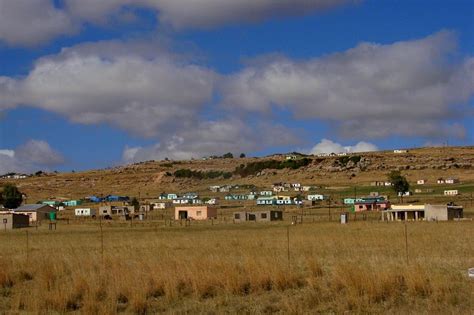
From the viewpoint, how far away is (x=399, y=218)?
85750 mm

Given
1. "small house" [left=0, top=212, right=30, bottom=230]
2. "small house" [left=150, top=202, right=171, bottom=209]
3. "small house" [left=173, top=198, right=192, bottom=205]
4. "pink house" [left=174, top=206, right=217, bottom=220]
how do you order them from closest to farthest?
"small house" [left=0, top=212, right=30, bottom=230] < "pink house" [left=174, top=206, right=217, bottom=220] < "small house" [left=150, top=202, right=171, bottom=209] < "small house" [left=173, top=198, right=192, bottom=205]

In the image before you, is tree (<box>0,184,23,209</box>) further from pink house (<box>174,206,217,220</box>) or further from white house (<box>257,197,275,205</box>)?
white house (<box>257,197,275,205</box>)

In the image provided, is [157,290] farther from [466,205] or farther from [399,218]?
[466,205]

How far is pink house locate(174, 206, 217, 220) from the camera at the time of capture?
343 ft

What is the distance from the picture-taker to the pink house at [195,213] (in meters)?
105

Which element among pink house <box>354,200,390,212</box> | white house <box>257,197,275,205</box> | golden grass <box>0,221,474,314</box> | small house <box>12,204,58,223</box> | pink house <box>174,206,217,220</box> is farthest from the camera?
white house <box>257,197,275,205</box>

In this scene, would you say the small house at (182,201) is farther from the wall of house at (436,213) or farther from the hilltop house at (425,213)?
the wall of house at (436,213)

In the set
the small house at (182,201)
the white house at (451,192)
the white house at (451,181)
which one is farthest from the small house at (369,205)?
the white house at (451,181)

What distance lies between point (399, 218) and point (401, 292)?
239ft

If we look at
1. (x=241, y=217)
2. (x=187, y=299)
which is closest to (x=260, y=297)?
(x=187, y=299)

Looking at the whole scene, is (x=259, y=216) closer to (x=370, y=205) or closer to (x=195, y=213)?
(x=195, y=213)

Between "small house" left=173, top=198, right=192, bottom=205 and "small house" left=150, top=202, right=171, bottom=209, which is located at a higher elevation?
"small house" left=173, top=198, right=192, bottom=205

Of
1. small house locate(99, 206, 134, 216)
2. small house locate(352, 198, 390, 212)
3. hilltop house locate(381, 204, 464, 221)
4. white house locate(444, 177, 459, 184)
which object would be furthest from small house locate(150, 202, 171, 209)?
white house locate(444, 177, 459, 184)

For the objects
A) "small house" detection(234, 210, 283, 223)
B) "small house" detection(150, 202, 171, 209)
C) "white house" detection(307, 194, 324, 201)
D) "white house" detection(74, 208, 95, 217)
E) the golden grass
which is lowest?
the golden grass
